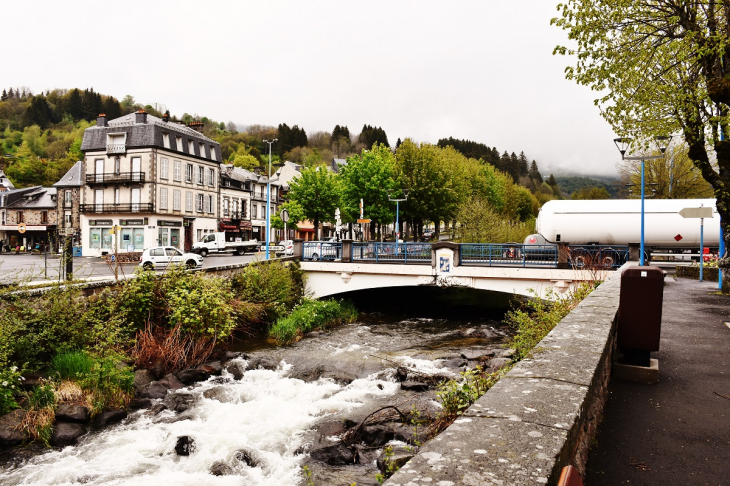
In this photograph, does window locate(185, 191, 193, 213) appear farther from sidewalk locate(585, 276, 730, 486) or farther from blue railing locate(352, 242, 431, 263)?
sidewalk locate(585, 276, 730, 486)

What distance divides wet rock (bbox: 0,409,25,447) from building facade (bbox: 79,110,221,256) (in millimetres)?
37411

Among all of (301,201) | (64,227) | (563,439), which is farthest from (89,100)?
(563,439)

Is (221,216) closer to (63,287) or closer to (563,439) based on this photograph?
(63,287)

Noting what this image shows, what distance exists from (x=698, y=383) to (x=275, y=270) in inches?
652

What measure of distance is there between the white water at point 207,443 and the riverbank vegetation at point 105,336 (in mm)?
967

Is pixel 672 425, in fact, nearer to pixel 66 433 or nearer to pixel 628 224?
pixel 66 433

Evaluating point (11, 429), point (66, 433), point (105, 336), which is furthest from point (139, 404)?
point (105, 336)

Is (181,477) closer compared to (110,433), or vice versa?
(181,477)

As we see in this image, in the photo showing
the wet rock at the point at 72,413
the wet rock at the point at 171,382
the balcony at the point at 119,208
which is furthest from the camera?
the balcony at the point at 119,208

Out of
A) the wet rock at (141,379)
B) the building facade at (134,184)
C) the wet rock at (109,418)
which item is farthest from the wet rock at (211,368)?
the building facade at (134,184)

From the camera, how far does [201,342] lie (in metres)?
13.6

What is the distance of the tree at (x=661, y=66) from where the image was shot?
11531 millimetres

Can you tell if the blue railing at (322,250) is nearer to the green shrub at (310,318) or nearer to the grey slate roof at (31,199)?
the green shrub at (310,318)

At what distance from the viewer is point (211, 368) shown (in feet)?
41.7
